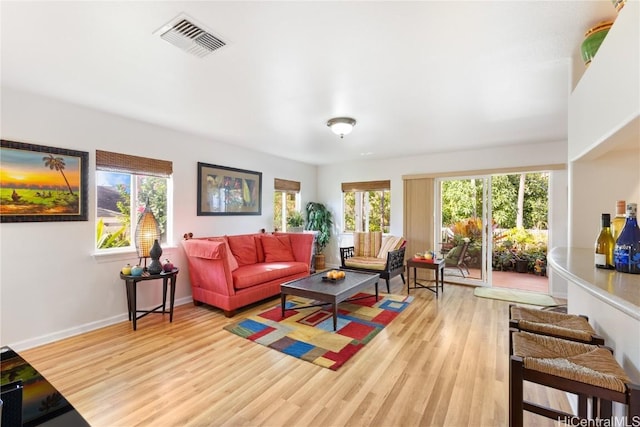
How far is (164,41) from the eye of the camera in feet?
6.18

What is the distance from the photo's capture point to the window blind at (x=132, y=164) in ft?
10.6

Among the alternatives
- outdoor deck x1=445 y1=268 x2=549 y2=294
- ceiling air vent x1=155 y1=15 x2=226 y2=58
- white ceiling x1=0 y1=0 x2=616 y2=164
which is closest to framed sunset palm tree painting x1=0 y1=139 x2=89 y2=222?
white ceiling x1=0 y1=0 x2=616 y2=164

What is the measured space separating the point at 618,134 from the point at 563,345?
3.00ft

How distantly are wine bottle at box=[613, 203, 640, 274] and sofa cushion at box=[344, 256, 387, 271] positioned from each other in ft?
11.4

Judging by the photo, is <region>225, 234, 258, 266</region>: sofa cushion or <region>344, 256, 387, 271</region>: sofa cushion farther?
<region>344, 256, 387, 271</region>: sofa cushion

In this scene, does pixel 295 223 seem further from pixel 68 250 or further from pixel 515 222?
pixel 515 222

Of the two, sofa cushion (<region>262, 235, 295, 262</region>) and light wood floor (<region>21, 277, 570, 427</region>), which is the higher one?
sofa cushion (<region>262, 235, 295, 262</region>)

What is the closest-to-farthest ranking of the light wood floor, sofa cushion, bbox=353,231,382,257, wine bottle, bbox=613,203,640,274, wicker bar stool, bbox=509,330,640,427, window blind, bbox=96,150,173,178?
wicker bar stool, bbox=509,330,640,427 → wine bottle, bbox=613,203,640,274 → the light wood floor → window blind, bbox=96,150,173,178 → sofa cushion, bbox=353,231,382,257

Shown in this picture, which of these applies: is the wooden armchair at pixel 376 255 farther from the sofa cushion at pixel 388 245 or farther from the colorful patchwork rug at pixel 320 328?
the colorful patchwork rug at pixel 320 328

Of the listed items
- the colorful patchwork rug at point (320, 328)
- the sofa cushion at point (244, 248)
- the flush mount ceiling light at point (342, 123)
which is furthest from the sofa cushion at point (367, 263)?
the flush mount ceiling light at point (342, 123)

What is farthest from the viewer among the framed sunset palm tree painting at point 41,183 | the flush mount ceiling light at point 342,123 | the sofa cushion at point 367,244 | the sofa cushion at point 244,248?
the sofa cushion at point 367,244

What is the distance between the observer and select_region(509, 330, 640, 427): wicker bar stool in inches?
38.5

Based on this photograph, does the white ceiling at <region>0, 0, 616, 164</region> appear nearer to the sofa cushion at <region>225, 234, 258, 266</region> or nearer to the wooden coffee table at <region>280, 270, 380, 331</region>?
the sofa cushion at <region>225, 234, 258, 266</region>

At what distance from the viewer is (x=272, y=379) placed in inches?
87.3
